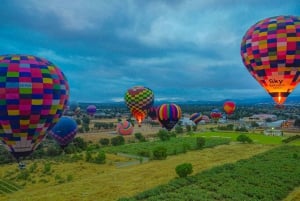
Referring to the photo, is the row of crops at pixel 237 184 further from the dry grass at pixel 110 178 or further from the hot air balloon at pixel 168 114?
the hot air balloon at pixel 168 114

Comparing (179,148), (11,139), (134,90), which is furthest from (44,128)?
(134,90)

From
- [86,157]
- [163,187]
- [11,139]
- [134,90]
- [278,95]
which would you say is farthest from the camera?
[134,90]

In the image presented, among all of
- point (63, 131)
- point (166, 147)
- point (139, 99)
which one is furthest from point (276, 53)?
point (139, 99)

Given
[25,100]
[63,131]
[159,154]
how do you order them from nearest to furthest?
[25,100] → [159,154] → [63,131]

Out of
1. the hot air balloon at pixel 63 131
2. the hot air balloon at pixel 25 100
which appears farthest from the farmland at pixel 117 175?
the hot air balloon at pixel 25 100

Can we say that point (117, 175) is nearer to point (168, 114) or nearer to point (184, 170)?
point (184, 170)

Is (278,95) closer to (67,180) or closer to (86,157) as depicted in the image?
(67,180)

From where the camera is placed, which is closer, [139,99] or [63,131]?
[63,131]
